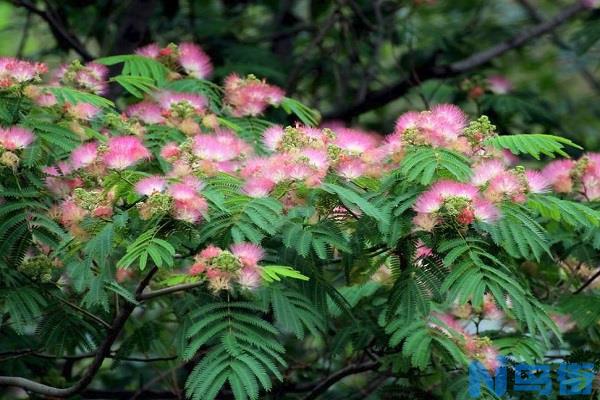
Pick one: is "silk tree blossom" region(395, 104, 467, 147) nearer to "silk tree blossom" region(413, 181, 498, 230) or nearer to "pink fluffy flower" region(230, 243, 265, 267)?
"silk tree blossom" region(413, 181, 498, 230)

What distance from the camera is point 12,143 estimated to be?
402cm

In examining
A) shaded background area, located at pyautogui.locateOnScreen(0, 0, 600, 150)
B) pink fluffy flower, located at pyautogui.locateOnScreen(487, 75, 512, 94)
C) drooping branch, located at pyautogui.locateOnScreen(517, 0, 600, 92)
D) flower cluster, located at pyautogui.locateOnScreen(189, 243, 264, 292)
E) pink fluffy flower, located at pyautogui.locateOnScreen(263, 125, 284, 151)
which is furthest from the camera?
drooping branch, located at pyautogui.locateOnScreen(517, 0, 600, 92)

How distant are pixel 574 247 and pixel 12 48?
5.82 m

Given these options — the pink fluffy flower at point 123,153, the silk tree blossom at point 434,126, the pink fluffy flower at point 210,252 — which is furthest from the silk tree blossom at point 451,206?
the pink fluffy flower at point 123,153

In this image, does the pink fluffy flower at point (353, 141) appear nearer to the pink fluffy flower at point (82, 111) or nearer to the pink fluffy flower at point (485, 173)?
the pink fluffy flower at point (485, 173)

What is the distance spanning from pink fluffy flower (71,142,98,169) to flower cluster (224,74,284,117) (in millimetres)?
1046

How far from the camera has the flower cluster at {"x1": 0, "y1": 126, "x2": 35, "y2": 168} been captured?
13.1ft

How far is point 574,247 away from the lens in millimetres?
4773

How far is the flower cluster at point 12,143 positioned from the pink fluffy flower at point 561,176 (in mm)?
2202

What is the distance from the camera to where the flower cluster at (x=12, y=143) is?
400 cm

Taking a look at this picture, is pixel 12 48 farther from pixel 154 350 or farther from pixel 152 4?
pixel 154 350

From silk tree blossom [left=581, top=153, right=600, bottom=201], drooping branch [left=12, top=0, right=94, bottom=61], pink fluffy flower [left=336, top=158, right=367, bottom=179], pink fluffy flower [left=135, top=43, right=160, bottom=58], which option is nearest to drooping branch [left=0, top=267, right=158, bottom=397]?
pink fluffy flower [left=336, top=158, right=367, bottom=179]

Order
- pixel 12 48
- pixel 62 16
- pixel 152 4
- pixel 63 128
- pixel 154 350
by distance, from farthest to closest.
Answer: pixel 12 48 < pixel 62 16 < pixel 152 4 < pixel 154 350 < pixel 63 128

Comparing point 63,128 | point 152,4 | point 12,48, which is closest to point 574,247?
point 63,128
